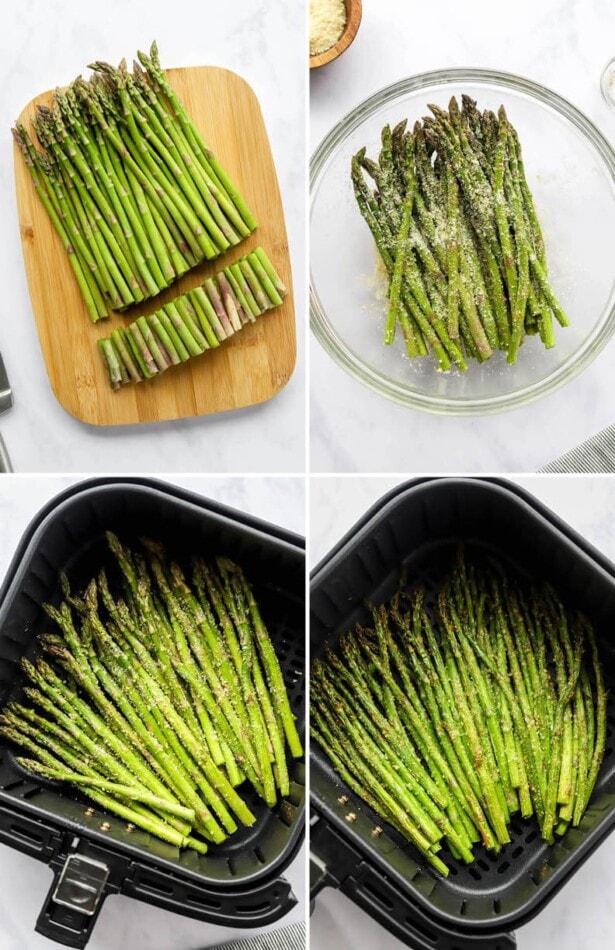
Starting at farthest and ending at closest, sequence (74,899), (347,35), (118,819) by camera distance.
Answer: (347,35) < (118,819) < (74,899)

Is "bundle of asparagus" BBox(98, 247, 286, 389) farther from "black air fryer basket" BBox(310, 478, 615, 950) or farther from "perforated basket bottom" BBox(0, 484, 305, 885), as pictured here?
"black air fryer basket" BBox(310, 478, 615, 950)

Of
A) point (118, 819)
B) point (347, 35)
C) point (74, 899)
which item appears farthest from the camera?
point (347, 35)

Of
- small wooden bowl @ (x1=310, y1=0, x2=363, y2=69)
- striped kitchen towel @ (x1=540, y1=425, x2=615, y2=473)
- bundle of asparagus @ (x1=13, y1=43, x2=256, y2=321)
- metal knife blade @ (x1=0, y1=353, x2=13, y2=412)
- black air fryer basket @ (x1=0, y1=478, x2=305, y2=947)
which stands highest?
small wooden bowl @ (x1=310, y1=0, x2=363, y2=69)

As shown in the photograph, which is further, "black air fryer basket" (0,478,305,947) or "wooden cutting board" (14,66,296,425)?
"wooden cutting board" (14,66,296,425)

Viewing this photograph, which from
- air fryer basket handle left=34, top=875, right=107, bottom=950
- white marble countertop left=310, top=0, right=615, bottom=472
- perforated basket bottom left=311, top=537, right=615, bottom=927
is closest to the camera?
air fryer basket handle left=34, top=875, right=107, bottom=950

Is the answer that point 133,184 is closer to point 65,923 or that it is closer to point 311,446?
point 311,446

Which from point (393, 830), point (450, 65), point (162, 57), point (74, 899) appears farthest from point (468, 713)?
point (162, 57)

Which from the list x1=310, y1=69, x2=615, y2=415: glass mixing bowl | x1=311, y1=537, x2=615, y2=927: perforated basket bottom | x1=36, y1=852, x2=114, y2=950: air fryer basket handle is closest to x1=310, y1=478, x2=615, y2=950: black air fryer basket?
x1=311, y1=537, x2=615, y2=927: perforated basket bottom

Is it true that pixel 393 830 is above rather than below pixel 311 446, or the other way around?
below
